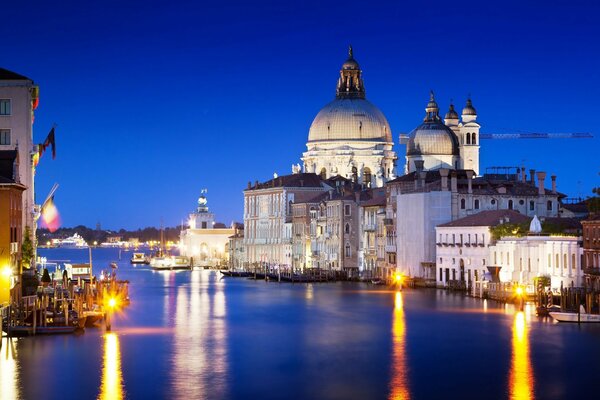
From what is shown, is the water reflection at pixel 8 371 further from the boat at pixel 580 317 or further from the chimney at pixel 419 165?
the chimney at pixel 419 165

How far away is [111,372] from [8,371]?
2188 mm

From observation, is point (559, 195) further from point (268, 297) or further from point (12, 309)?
point (12, 309)

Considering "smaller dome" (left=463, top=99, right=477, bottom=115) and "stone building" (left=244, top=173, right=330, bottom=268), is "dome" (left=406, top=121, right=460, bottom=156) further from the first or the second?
"stone building" (left=244, top=173, right=330, bottom=268)

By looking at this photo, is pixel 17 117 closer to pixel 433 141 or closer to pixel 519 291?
pixel 519 291

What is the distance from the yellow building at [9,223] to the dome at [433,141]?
44.6 m

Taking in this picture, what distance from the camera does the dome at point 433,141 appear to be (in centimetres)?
8344

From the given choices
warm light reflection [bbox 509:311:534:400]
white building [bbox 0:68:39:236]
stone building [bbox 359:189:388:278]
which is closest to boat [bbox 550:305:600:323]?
warm light reflection [bbox 509:311:534:400]

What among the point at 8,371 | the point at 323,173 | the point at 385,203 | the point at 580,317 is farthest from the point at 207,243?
the point at 8,371

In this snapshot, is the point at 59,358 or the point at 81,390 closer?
the point at 81,390

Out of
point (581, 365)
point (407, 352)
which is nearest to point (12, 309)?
point (407, 352)

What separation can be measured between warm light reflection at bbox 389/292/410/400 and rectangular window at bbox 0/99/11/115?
1344 cm

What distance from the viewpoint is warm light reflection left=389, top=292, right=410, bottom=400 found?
95.9 ft

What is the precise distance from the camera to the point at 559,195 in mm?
68250

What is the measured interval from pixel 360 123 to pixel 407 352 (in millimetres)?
66443
